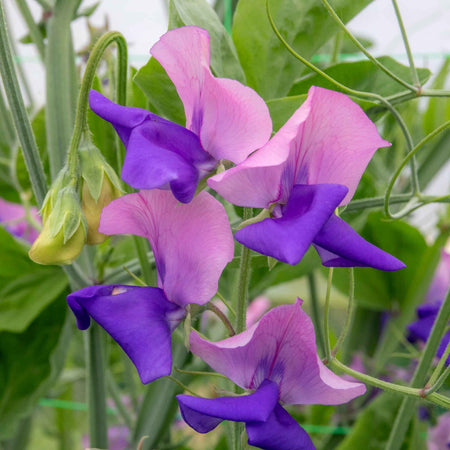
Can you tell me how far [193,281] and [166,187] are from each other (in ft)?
0.16

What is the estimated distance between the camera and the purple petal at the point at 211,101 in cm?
27

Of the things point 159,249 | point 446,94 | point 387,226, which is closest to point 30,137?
point 159,249

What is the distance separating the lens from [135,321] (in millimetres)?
273

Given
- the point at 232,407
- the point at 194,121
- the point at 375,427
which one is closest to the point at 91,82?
the point at 194,121

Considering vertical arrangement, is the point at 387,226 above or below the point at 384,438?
above

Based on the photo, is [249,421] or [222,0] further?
[222,0]

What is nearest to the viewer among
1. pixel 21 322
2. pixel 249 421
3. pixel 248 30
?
pixel 249 421

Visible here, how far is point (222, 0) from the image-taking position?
0.54 m

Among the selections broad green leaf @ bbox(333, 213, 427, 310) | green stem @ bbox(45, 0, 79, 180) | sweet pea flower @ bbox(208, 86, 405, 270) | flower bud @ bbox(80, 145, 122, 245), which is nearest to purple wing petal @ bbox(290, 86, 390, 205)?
sweet pea flower @ bbox(208, 86, 405, 270)

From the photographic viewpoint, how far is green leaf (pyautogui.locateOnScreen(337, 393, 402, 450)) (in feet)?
1.67

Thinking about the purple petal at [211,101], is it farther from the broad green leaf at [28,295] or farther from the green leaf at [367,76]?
the broad green leaf at [28,295]

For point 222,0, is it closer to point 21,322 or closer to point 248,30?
point 248,30

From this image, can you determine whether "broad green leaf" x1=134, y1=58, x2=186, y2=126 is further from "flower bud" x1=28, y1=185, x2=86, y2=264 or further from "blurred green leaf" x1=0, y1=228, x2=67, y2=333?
"blurred green leaf" x1=0, y1=228, x2=67, y2=333

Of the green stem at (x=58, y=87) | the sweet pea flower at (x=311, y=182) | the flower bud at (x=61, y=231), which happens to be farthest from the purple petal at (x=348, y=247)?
the green stem at (x=58, y=87)
